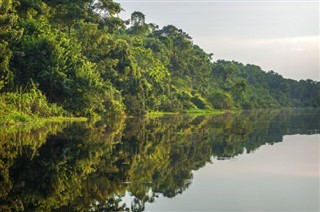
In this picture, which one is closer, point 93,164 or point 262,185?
point 262,185

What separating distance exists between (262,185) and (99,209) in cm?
343

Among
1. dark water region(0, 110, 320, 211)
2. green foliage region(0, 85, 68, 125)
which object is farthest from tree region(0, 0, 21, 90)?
dark water region(0, 110, 320, 211)

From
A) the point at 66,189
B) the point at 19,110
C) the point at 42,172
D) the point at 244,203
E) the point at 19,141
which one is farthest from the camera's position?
the point at 19,110

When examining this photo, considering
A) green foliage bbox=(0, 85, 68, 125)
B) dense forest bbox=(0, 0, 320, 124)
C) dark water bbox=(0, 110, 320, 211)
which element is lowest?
dark water bbox=(0, 110, 320, 211)

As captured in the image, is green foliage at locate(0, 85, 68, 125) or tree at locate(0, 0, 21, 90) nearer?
green foliage at locate(0, 85, 68, 125)

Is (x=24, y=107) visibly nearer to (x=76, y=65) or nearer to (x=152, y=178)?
(x=76, y=65)

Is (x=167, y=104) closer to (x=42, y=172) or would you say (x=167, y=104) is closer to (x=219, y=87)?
(x=219, y=87)

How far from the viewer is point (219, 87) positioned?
322 feet

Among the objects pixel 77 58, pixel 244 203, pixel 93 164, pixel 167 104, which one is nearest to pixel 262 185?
pixel 244 203

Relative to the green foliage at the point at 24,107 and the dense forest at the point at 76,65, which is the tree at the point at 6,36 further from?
the green foliage at the point at 24,107

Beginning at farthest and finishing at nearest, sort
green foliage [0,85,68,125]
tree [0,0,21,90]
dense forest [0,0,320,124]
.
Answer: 1. dense forest [0,0,320,124]
2. tree [0,0,21,90]
3. green foliage [0,85,68,125]

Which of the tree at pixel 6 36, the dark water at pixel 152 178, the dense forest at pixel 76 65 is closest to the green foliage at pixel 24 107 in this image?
the dense forest at pixel 76 65

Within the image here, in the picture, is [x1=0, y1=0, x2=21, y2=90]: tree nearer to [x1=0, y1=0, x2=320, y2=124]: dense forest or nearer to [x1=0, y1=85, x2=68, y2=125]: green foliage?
[x1=0, y1=0, x2=320, y2=124]: dense forest

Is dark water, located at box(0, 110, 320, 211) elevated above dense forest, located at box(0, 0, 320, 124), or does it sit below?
below
